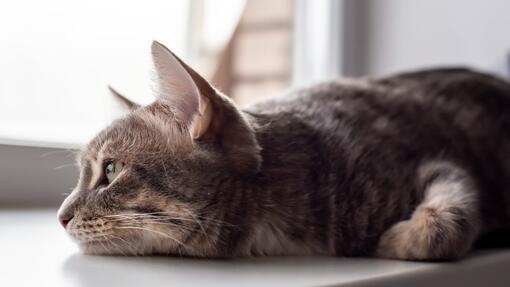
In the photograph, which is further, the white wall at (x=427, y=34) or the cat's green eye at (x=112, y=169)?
the white wall at (x=427, y=34)

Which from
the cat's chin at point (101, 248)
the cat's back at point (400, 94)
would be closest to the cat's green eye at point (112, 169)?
the cat's chin at point (101, 248)

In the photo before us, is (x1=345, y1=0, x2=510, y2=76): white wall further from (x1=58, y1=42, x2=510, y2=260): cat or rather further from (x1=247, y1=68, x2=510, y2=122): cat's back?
(x1=58, y1=42, x2=510, y2=260): cat

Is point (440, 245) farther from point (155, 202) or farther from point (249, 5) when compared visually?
point (249, 5)

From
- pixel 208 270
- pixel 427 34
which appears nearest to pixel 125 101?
pixel 208 270

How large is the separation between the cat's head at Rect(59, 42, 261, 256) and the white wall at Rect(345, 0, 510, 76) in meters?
1.00

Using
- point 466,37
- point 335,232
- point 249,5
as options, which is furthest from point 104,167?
point 466,37

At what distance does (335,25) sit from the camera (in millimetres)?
2148

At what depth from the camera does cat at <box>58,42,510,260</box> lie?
0.96 m

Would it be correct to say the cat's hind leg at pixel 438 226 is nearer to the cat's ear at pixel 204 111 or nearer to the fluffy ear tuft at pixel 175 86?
the cat's ear at pixel 204 111

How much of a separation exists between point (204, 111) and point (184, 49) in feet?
2.45

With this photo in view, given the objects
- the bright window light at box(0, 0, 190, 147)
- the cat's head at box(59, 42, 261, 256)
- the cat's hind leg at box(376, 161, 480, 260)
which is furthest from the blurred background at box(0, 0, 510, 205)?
the cat's hind leg at box(376, 161, 480, 260)

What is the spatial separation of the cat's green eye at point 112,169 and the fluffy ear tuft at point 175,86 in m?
0.13

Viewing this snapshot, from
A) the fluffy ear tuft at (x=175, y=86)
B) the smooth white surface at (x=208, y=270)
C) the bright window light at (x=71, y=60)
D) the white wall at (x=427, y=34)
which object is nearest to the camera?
the smooth white surface at (x=208, y=270)

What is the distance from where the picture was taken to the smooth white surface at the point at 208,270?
0.79m
